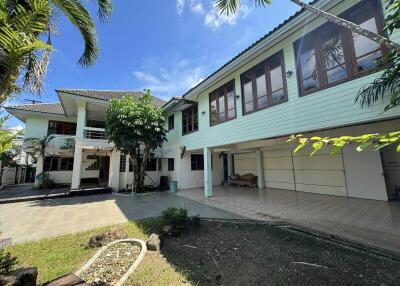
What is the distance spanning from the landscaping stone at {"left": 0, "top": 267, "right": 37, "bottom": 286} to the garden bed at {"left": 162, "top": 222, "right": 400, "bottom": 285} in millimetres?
2385

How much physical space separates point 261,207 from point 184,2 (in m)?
9.77

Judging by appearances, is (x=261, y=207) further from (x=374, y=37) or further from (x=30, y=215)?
(x=30, y=215)

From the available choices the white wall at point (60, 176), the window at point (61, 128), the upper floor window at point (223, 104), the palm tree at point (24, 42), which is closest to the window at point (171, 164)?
the upper floor window at point (223, 104)

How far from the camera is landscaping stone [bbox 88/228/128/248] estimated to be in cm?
495

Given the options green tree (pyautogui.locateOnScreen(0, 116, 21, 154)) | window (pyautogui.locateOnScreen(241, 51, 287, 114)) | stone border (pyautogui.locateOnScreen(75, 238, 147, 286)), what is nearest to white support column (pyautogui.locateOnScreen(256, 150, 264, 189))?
window (pyautogui.locateOnScreen(241, 51, 287, 114))

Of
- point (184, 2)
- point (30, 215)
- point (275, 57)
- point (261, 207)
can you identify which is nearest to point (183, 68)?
point (184, 2)

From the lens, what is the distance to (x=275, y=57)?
7.29 meters

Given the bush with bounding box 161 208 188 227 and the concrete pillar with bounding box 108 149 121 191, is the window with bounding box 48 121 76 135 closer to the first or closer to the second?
the concrete pillar with bounding box 108 149 121 191

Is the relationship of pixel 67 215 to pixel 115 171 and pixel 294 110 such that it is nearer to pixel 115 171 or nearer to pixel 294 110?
pixel 115 171

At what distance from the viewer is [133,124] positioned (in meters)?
12.2

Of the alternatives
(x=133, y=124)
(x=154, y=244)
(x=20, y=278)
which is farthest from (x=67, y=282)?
(x=133, y=124)

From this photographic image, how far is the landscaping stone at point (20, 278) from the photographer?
2.69 m

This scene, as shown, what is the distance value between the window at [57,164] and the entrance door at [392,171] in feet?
77.5

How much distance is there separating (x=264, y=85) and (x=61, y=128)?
19.6 meters
